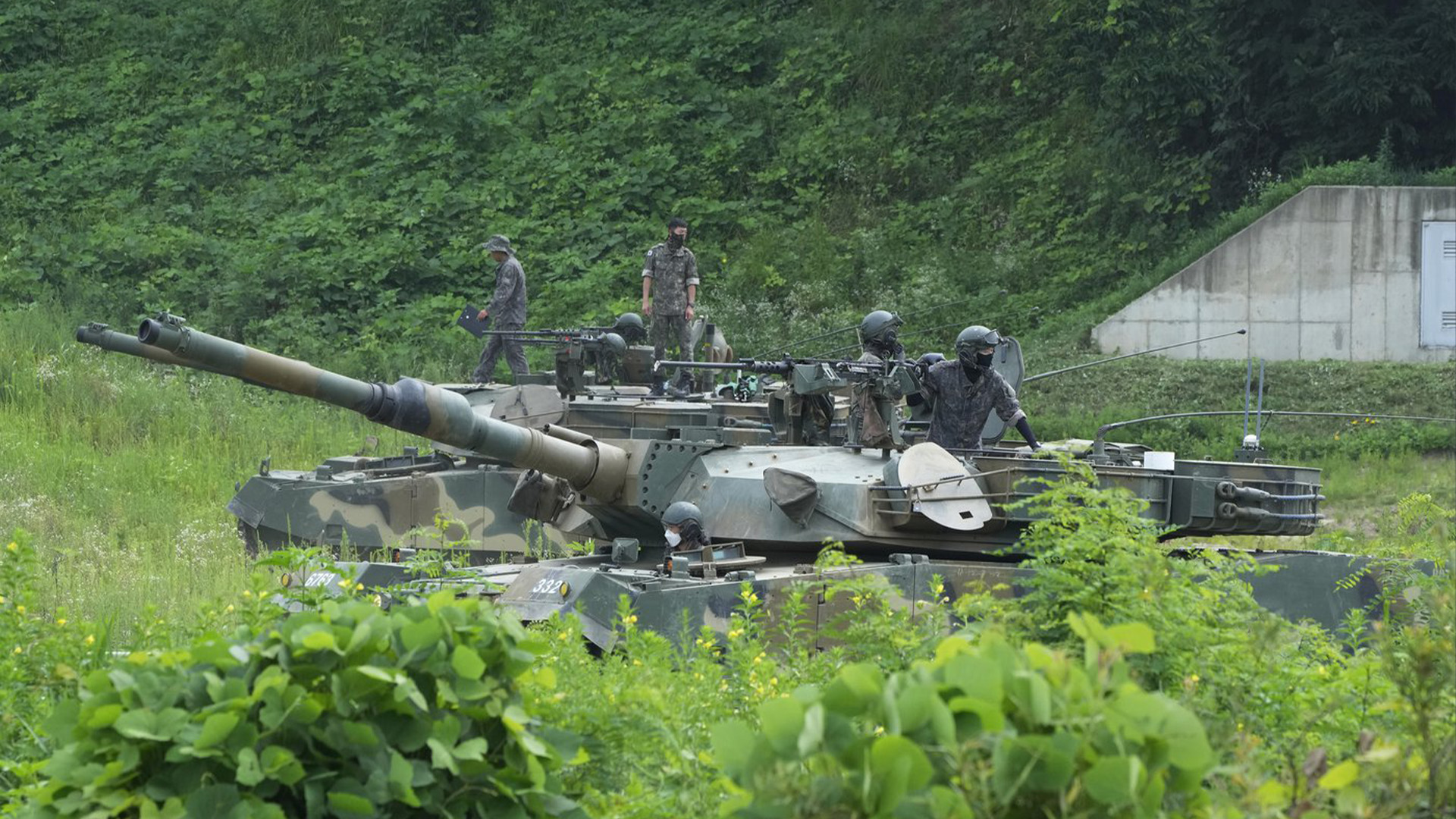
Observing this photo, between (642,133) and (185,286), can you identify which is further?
(642,133)

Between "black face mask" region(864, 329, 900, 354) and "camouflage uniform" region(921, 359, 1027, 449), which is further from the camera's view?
"black face mask" region(864, 329, 900, 354)

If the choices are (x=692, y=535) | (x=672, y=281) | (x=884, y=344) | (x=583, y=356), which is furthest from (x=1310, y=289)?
(x=692, y=535)

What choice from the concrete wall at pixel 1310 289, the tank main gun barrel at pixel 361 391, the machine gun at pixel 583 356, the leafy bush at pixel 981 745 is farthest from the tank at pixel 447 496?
the leafy bush at pixel 981 745

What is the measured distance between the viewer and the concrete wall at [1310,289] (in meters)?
21.5

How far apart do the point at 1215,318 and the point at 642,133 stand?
8.83 m

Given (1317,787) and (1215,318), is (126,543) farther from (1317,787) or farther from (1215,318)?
(1317,787)

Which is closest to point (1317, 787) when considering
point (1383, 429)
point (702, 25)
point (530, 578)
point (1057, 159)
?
point (530, 578)

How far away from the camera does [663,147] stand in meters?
26.6

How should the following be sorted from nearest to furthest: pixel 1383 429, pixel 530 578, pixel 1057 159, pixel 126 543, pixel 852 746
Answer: pixel 852 746
pixel 530 578
pixel 126 543
pixel 1383 429
pixel 1057 159

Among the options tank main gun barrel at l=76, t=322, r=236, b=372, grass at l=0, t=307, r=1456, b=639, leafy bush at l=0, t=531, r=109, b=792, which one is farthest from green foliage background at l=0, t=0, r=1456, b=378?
leafy bush at l=0, t=531, r=109, b=792

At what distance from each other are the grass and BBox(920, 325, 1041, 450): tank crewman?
6903mm

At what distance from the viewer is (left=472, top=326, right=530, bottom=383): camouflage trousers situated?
60.0 feet

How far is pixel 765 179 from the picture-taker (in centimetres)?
2630

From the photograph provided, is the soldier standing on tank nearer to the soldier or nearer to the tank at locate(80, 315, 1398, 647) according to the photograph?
the soldier
